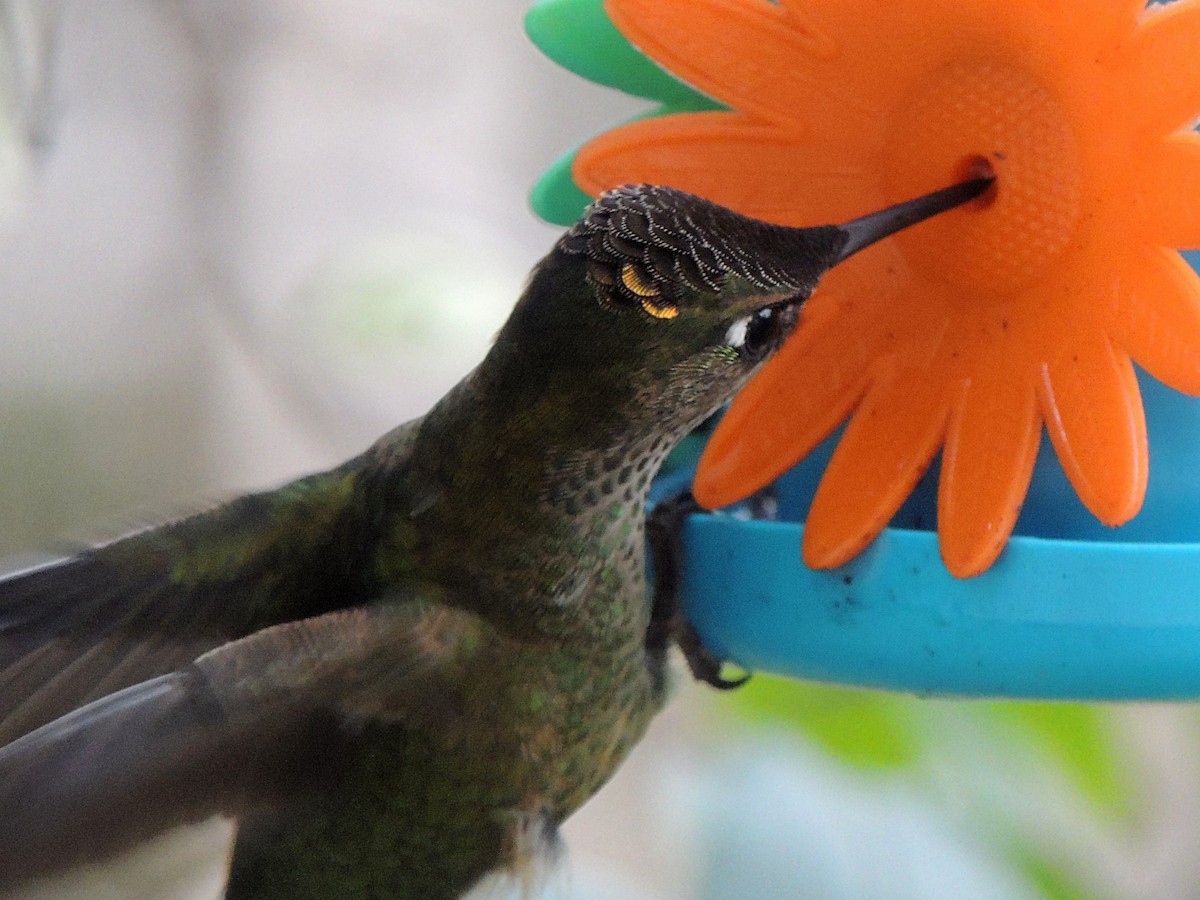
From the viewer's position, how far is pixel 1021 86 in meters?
0.71

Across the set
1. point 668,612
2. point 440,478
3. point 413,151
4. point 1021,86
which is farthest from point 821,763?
point 413,151

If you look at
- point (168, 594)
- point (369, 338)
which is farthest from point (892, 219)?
point (369, 338)

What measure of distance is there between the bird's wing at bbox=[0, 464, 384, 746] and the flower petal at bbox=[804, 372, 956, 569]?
0.35 metres

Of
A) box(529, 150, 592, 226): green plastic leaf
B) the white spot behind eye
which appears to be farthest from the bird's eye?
box(529, 150, 592, 226): green plastic leaf

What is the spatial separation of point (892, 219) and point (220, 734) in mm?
506

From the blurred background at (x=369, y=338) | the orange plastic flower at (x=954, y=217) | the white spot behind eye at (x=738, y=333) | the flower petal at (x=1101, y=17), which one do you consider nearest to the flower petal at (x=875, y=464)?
the orange plastic flower at (x=954, y=217)

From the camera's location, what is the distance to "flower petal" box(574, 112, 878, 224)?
0.80 metres

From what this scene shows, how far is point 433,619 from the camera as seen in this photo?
2.70 ft

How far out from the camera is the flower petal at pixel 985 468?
65 centimetres

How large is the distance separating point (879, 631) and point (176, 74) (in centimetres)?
156

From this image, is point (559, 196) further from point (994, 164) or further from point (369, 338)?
point (369, 338)

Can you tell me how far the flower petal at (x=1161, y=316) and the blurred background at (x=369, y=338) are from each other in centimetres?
72

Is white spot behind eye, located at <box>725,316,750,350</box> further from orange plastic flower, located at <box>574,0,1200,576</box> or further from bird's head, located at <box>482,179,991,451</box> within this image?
orange plastic flower, located at <box>574,0,1200,576</box>

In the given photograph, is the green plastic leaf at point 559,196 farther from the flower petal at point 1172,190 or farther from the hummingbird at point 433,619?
the flower petal at point 1172,190
